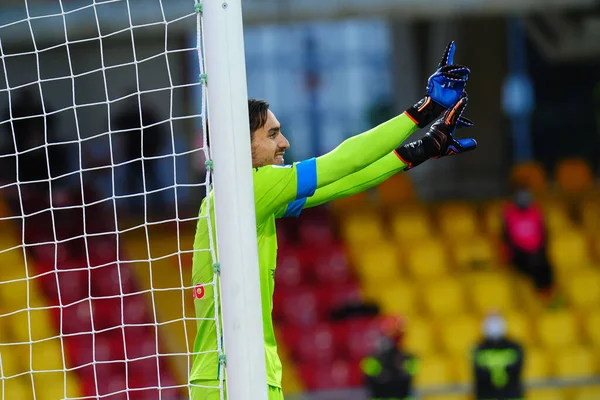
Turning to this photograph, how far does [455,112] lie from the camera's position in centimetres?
343

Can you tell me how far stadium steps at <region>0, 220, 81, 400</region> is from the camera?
9.49 meters

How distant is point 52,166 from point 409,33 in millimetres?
4571

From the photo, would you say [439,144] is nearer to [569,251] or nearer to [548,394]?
[548,394]

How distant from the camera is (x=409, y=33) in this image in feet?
43.4

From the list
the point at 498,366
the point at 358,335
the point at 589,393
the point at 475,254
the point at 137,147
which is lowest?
the point at 589,393

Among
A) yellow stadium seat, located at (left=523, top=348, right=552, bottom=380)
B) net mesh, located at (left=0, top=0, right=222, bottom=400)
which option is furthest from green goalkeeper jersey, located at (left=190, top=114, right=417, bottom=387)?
yellow stadium seat, located at (left=523, top=348, right=552, bottom=380)

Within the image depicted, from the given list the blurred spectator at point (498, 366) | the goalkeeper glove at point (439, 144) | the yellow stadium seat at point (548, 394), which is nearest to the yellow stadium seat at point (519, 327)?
the yellow stadium seat at point (548, 394)

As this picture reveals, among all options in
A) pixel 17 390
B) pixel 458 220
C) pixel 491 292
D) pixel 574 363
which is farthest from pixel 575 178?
pixel 17 390

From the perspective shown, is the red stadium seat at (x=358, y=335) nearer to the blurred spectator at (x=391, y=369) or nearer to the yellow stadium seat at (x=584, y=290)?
the blurred spectator at (x=391, y=369)

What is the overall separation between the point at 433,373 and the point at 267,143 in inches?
273

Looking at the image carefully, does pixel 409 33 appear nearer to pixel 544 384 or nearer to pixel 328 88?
pixel 328 88

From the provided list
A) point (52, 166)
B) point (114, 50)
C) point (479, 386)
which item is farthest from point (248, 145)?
point (114, 50)

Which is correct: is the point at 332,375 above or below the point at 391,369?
below

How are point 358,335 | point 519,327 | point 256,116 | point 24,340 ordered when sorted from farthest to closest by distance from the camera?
point 519,327 < point 358,335 < point 24,340 < point 256,116
